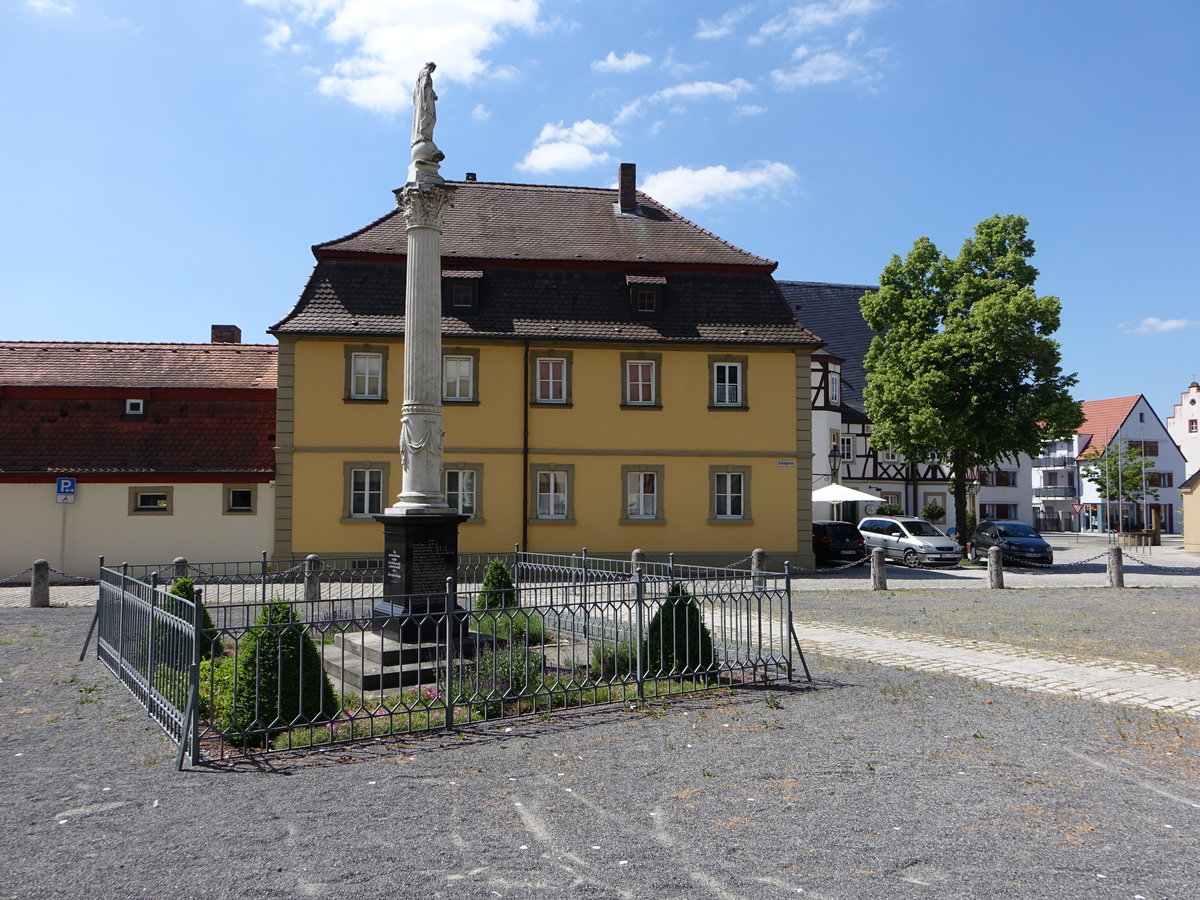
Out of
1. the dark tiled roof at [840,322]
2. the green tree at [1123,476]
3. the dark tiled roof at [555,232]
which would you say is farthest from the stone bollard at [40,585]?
the green tree at [1123,476]

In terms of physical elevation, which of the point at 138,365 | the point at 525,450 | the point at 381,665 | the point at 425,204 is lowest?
the point at 381,665

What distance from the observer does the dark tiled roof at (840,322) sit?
170ft

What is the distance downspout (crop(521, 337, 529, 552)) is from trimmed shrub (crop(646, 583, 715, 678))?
15.6 meters

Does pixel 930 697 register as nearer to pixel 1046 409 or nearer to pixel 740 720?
pixel 740 720

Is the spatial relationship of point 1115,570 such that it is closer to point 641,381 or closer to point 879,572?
point 879,572

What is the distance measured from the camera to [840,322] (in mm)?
53719

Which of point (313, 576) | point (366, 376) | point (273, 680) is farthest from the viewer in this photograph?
point (366, 376)

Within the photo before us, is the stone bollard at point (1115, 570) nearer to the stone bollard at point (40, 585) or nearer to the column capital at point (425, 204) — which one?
the column capital at point (425, 204)

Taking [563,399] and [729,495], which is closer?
[563,399]

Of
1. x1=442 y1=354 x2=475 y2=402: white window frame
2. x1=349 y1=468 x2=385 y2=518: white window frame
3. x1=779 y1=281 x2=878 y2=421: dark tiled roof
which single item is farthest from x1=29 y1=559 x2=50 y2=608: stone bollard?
x1=779 y1=281 x2=878 y2=421: dark tiled roof

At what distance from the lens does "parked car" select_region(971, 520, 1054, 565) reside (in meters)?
29.8

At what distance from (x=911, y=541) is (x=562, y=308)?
44.9 ft

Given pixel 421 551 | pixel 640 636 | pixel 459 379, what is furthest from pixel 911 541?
pixel 640 636

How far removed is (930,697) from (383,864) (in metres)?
6.35
